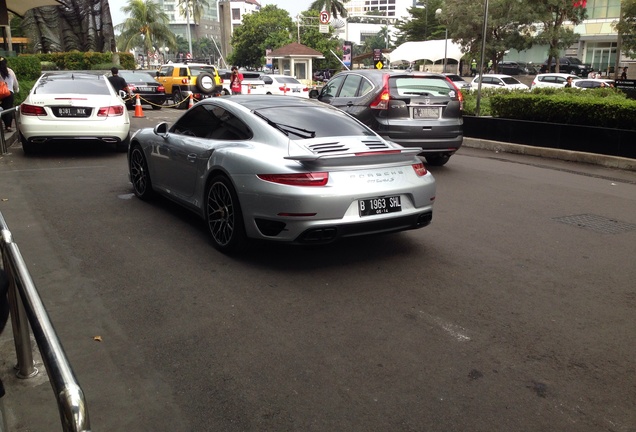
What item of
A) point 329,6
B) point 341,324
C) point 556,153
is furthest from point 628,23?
point 329,6

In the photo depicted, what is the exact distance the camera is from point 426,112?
10.4 m

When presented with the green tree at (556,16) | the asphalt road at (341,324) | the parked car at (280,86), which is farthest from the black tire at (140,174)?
the green tree at (556,16)

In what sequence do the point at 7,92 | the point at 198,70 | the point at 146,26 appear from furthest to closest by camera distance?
the point at 146,26
the point at 198,70
the point at 7,92

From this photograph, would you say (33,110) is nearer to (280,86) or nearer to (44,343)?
(44,343)

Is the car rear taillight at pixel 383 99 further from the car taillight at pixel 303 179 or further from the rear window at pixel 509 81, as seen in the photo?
the rear window at pixel 509 81

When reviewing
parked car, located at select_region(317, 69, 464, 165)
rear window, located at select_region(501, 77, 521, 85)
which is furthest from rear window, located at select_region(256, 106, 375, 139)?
rear window, located at select_region(501, 77, 521, 85)

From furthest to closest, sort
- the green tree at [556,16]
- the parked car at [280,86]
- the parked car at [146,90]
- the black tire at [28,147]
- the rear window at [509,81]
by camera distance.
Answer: the green tree at [556,16], the rear window at [509,81], the parked car at [280,86], the parked car at [146,90], the black tire at [28,147]

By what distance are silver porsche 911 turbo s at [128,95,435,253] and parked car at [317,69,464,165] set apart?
3.55 m

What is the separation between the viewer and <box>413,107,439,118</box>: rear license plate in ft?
34.0

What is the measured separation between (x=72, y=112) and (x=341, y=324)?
8.62 meters

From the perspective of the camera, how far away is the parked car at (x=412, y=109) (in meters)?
10.3

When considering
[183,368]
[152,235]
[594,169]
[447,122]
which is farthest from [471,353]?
[594,169]

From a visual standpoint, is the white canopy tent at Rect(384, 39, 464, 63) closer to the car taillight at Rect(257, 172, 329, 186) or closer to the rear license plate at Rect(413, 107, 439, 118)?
the rear license plate at Rect(413, 107, 439, 118)

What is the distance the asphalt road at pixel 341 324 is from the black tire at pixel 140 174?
0.38 m
